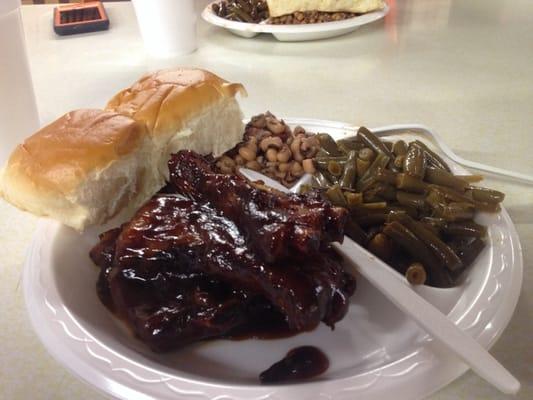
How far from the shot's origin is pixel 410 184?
1.39 meters

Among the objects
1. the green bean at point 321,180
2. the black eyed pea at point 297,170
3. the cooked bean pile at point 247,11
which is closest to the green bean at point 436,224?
the green bean at point 321,180

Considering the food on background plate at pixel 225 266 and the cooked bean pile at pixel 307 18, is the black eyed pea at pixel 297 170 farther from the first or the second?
the cooked bean pile at pixel 307 18

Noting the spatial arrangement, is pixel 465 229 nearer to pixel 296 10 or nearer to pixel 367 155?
pixel 367 155

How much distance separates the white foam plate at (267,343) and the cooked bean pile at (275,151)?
57 centimetres

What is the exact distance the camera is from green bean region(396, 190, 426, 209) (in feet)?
4.49

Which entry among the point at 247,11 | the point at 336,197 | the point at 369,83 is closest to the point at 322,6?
the point at 247,11

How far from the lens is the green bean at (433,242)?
122 cm

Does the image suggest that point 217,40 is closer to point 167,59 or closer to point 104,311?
point 167,59

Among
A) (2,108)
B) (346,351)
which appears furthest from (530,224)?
(2,108)

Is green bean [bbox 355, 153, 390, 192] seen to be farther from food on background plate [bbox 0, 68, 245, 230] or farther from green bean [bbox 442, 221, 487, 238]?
food on background plate [bbox 0, 68, 245, 230]

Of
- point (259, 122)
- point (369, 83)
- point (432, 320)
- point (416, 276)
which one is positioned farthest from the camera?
point (369, 83)

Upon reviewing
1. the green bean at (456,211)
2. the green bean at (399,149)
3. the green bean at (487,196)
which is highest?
the green bean at (399,149)

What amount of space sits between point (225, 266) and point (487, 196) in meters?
0.76

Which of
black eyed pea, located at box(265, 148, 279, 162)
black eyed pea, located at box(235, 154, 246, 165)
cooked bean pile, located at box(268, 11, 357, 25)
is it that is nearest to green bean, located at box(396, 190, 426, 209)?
black eyed pea, located at box(265, 148, 279, 162)
